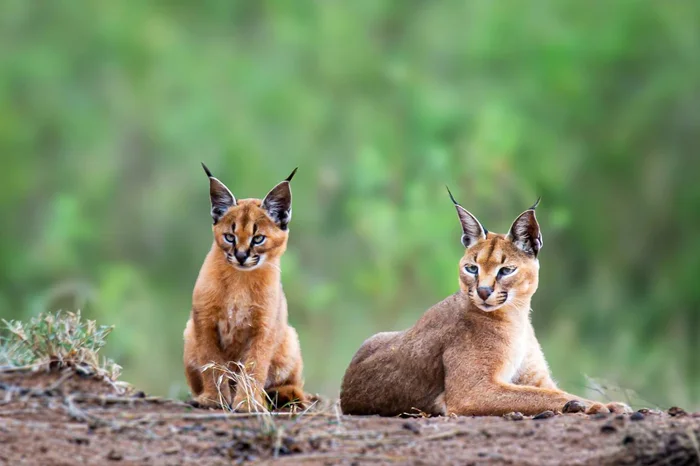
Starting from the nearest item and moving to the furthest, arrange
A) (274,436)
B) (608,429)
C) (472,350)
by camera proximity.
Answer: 1. (274,436)
2. (608,429)
3. (472,350)

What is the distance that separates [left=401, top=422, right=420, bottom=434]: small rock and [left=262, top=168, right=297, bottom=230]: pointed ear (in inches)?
83.2

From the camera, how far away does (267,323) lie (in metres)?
6.79

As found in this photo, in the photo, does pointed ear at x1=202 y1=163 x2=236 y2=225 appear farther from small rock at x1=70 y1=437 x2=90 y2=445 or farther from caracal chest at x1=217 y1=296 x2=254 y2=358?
small rock at x1=70 y1=437 x2=90 y2=445

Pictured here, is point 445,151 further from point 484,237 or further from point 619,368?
point 484,237

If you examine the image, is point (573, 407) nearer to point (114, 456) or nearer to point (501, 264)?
point (501, 264)

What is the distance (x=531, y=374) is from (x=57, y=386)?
9.87 ft

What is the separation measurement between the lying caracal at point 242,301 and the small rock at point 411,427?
4.82 feet

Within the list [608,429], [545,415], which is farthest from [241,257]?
[608,429]

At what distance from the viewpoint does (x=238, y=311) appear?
6.76 meters

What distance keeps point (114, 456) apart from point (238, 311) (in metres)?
2.18

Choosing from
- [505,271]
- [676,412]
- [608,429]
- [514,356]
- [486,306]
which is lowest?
[608,429]

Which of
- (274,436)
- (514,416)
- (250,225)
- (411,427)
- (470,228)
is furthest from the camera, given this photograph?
(470,228)

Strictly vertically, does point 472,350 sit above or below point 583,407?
above

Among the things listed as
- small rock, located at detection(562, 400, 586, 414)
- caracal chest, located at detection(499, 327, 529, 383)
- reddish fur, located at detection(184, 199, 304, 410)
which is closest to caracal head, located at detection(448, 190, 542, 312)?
caracal chest, located at detection(499, 327, 529, 383)
